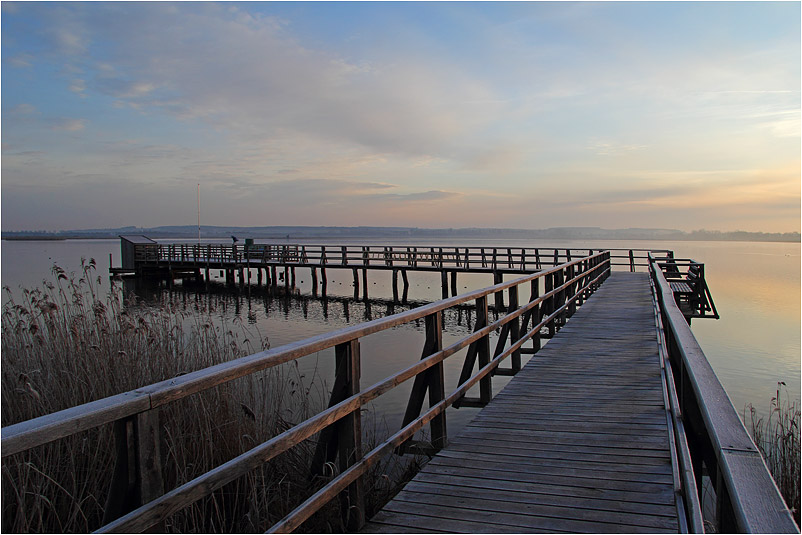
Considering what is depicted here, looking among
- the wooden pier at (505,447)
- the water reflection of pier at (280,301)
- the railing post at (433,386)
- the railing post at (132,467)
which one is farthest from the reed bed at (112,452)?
the water reflection of pier at (280,301)

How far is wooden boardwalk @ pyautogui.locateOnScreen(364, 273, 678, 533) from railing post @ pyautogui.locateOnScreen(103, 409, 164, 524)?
1.51 metres

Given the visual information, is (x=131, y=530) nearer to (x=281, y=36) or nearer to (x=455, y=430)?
A: (x=455, y=430)

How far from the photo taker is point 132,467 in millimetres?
1714

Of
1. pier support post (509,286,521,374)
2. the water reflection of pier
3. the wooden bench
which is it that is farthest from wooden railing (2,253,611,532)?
the water reflection of pier

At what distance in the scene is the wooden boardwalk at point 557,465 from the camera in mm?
2963

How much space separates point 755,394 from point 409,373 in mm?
11818

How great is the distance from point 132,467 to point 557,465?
9.31ft

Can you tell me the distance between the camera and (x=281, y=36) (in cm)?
1596

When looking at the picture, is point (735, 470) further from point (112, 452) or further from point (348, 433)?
point (112, 452)

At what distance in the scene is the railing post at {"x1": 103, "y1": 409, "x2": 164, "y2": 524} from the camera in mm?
1703

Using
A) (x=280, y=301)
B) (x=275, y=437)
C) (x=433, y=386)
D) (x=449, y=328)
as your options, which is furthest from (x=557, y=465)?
(x=280, y=301)

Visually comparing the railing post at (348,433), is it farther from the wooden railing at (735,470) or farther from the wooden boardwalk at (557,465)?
the wooden railing at (735,470)

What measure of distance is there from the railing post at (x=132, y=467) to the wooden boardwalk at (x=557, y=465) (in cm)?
151

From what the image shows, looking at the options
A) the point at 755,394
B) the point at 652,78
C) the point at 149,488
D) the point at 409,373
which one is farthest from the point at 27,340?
the point at 652,78
